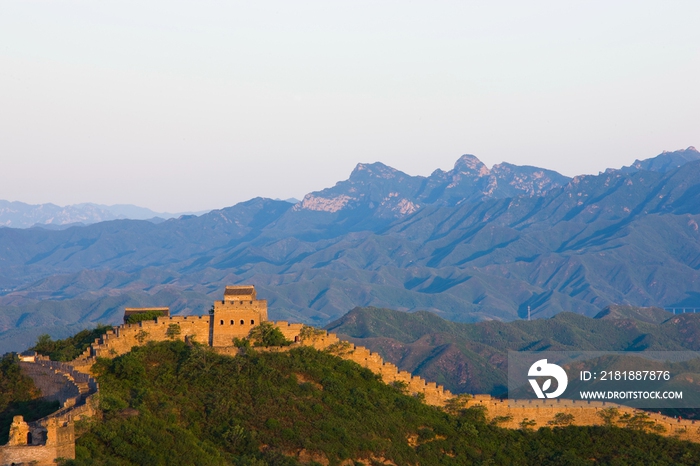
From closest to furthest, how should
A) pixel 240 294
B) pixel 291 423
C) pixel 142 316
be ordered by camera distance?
pixel 291 423 < pixel 240 294 < pixel 142 316

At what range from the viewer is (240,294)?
74.2m

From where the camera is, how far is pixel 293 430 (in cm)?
6169

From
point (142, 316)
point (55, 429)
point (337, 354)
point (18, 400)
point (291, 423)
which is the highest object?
point (142, 316)

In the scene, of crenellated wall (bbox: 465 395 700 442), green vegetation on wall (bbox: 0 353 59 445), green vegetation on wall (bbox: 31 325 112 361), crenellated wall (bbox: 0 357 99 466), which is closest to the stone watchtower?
green vegetation on wall (bbox: 31 325 112 361)

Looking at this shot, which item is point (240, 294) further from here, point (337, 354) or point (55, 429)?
point (55, 429)

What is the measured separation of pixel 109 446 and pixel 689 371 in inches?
5167

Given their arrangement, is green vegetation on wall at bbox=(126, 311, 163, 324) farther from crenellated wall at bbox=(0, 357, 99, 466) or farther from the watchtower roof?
crenellated wall at bbox=(0, 357, 99, 466)

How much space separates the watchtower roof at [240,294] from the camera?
7338 cm

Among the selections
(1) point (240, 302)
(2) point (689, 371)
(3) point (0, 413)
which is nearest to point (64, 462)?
(3) point (0, 413)

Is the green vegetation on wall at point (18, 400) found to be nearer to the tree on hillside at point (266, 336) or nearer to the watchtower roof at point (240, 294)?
the watchtower roof at point (240, 294)

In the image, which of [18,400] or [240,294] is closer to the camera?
[18,400]

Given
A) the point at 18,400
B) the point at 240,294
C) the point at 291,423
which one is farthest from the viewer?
the point at 240,294

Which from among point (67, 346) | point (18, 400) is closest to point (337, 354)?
point (67, 346)

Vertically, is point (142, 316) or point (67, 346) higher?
point (142, 316)
